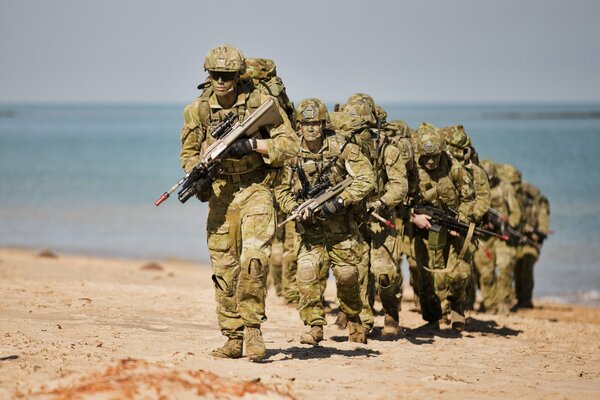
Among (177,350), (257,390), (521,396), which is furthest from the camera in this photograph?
(177,350)

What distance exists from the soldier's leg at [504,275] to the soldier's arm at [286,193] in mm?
7162

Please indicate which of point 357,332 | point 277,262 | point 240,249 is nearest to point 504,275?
point 277,262

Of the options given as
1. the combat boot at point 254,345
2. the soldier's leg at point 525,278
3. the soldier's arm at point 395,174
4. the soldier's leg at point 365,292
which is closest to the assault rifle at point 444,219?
the soldier's arm at point 395,174

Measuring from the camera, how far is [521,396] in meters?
9.77

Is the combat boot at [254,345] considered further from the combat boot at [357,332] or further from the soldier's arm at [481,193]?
the soldier's arm at [481,193]

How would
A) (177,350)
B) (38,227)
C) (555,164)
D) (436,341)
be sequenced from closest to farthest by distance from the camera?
(177,350)
(436,341)
(38,227)
(555,164)

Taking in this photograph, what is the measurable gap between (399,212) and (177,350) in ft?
12.3

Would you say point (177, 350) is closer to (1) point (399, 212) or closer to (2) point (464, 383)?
(2) point (464, 383)

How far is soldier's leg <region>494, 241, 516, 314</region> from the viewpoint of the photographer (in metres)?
18.0

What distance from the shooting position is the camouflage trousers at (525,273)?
19859mm

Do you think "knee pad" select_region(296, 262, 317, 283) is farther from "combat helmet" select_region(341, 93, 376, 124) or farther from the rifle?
"combat helmet" select_region(341, 93, 376, 124)

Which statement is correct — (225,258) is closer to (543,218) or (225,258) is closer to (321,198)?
(321,198)

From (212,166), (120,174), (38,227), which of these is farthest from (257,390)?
(120,174)

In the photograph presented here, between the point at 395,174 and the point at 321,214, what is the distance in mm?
1666
